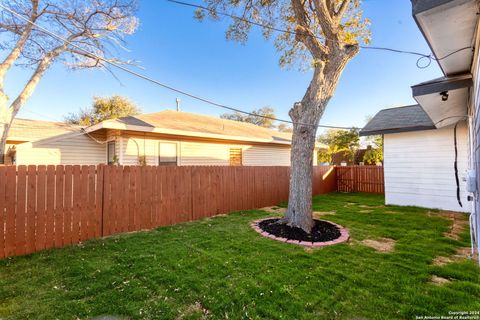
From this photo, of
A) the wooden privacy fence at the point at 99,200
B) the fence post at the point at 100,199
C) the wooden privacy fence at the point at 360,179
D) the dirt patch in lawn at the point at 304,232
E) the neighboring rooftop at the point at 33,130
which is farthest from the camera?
the wooden privacy fence at the point at 360,179

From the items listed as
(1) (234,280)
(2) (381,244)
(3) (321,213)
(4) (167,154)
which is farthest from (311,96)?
(4) (167,154)

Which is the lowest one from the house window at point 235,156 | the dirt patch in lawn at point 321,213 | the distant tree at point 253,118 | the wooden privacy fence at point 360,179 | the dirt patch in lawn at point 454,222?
the dirt patch in lawn at point 454,222

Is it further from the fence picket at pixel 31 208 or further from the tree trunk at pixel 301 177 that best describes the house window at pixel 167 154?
the tree trunk at pixel 301 177

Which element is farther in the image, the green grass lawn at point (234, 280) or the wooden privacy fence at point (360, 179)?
the wooden privacy fence at point (360, 179)

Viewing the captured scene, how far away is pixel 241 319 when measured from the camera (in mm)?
2211

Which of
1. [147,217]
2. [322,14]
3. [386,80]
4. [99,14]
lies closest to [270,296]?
[147,217]

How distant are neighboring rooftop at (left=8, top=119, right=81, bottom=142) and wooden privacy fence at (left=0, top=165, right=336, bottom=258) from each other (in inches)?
379

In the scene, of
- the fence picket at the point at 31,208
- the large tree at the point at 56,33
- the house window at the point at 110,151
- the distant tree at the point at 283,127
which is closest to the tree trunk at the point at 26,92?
the large tree at the point at 56,33

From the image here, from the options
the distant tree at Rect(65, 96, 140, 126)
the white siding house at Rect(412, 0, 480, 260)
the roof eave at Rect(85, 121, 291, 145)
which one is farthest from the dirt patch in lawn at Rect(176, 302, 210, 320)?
the distant tree at Rect(65, 96, 140, 126)

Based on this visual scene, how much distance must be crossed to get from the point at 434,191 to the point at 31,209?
10.9 meters

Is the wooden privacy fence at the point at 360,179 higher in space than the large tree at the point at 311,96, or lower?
lower

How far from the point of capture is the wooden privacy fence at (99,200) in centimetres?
384

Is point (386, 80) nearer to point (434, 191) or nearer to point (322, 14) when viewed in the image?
point (434, 191)

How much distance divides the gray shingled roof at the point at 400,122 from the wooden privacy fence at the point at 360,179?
3.38 m
